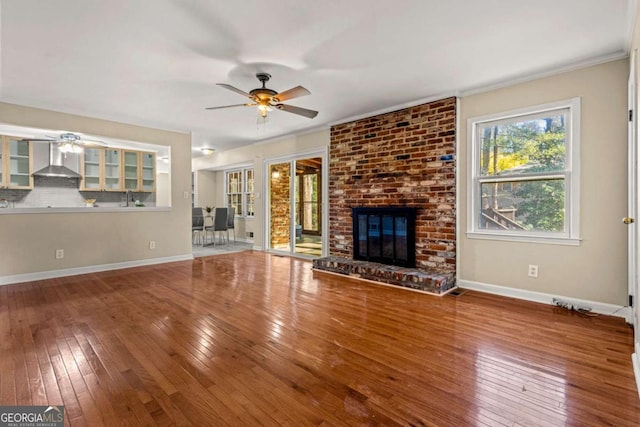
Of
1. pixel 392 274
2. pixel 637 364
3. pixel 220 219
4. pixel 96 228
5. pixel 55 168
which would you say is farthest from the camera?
pixel 220 219

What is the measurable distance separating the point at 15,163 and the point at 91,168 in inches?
47.1

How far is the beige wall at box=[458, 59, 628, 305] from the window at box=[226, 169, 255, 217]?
6.16 meters

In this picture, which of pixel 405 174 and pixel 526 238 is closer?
pixel 526 238

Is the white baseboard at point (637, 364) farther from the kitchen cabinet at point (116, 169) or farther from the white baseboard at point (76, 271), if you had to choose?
the kitchen cabinet at point (116, 169)

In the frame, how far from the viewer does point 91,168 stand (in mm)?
6723

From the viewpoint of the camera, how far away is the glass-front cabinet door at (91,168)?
666 centimetres

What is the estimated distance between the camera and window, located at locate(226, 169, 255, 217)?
8102 millimetres

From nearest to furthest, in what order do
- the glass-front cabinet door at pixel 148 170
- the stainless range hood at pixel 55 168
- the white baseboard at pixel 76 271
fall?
1. the white baseboard at pixel 76 271
2. the stainless range hood at pixel 55 168
3. the glass-front cabinet door at pixel 148 170

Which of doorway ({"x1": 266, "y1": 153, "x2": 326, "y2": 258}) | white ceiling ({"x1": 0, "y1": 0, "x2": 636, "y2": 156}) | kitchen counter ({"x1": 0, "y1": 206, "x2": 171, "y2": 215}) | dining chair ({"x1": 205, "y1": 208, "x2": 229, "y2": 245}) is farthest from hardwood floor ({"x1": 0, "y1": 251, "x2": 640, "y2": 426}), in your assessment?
dining chair ({"x1": 205, "y1": 208, "x2": 229, "y2": 245})

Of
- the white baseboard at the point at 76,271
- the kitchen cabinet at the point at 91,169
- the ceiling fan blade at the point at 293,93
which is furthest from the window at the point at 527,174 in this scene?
the kitchen cabinet at the point at 91,169

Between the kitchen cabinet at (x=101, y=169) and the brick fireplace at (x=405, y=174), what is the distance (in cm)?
501

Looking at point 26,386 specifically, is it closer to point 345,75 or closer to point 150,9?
point 150,9

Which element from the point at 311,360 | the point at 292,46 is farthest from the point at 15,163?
the point at 311,360

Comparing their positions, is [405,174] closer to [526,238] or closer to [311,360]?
[526,238]
